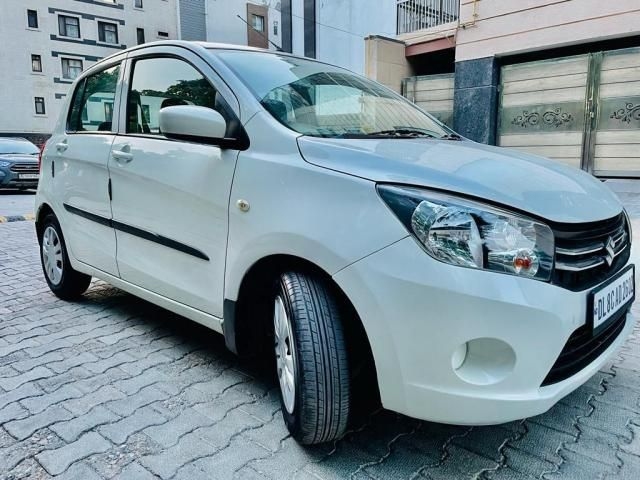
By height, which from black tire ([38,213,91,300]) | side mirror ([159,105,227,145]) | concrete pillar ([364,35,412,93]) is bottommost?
black tire ([38,213,91,300])

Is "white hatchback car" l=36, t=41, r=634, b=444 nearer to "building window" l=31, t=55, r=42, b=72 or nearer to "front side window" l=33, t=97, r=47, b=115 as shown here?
"front side window" l=33, t=97, r=47, b=115

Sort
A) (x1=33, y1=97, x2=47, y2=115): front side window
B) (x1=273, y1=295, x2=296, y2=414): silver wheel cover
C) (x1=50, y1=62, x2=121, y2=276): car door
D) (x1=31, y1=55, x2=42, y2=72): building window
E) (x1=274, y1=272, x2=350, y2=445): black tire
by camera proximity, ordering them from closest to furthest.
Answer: (x1=274, y1=272, x2=350, y2=445): black tire < (x1=273, y1=295, x2=296, y2=414): silver wheel cover < (x1=50, y1=62, x2=121, y2=276): car door < (x1=31, y1=55, x2=42, y2=72): building window < (x1=33, y1=97, x2=47, y2=115): front side window

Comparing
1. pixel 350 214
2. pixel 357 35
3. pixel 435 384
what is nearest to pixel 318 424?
pixel 435 384

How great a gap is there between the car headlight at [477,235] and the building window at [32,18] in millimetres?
32172

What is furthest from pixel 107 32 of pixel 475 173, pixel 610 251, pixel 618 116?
pixel 610 251

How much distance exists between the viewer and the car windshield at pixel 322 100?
7.18 ft

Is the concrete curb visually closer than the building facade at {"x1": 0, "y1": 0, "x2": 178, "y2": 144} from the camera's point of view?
Yes

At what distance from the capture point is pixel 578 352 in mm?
1736

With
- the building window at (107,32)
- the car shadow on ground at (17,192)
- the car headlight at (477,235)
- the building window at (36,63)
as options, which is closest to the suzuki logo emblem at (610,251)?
the car headlight at (477,235)

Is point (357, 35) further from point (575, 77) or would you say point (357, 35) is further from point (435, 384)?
point (435, 384)

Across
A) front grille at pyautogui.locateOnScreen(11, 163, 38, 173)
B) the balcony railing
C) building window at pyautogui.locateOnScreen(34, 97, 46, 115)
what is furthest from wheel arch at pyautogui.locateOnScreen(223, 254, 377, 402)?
building window at pyautogui.locateOnScreen(34, 97, 46, 115)

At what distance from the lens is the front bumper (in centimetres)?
151

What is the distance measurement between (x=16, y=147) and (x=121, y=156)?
12.5 meters

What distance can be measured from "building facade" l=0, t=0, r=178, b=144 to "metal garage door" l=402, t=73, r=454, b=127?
76.0 feet
